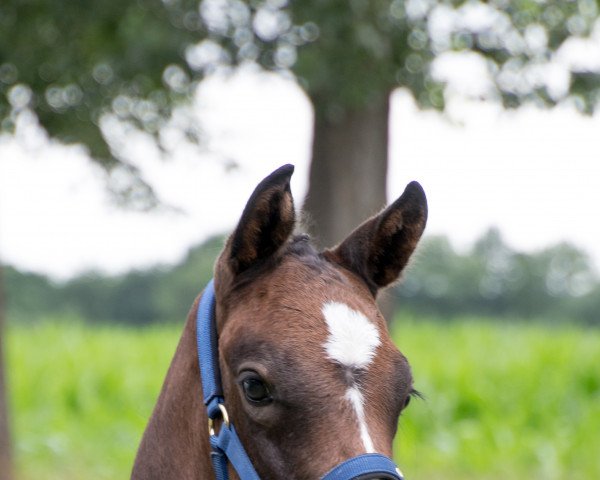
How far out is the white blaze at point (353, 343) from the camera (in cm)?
265

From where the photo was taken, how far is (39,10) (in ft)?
21.8

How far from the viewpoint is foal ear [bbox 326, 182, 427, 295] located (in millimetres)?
3177

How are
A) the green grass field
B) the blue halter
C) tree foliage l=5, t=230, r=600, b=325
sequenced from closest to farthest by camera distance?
the blue halter → the green grass field → tree foliage l=5, t=230, r=600, b=325

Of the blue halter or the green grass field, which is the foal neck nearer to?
the blue halter

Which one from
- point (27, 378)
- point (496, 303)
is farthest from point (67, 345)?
point (496, 303)

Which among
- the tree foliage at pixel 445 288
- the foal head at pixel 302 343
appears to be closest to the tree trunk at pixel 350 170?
the foal head at pixel 302 343

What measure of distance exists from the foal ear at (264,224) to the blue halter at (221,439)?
0.62ft

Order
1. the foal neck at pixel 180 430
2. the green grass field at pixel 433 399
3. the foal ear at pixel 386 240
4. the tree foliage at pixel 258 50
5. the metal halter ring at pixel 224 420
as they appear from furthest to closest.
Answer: the green grass field at pixel 433 399
the tree foliage at pixel 258 50
the foal ear at pixel 386 240
the foal neck at pixel 180 430
the metal halter ring at pixel 224 420

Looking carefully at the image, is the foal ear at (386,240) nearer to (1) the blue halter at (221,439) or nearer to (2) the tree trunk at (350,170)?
A: (1) the blue halter at (221,439)

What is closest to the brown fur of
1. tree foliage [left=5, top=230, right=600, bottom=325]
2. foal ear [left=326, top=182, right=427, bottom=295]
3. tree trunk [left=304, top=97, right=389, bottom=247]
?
foal ear [left=326, top=182, right=427, bottom=295]

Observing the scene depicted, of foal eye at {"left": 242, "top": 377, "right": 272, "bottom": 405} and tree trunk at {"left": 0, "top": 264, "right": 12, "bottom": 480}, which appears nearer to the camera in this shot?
foal eye at {"left": 242, "top": 377, "right": 272, "bottom": 405}

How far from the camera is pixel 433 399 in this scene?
12.1 metres

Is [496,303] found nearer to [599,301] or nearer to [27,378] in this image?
[599,301]

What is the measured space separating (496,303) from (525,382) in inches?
818
